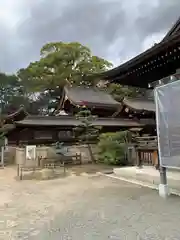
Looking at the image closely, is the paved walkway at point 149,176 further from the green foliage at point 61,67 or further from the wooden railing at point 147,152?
the green foliage at point 61,67

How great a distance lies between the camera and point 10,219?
4047mm

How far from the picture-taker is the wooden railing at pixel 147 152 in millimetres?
7625

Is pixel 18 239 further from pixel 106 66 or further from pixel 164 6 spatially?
pixel 106 66

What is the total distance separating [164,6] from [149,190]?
6339 mm

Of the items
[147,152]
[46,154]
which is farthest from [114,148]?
[46,154]

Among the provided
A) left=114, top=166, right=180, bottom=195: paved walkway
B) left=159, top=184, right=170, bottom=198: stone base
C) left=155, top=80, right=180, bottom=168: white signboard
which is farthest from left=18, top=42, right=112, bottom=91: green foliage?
left=159, top=184, right=170, bottom=198: stone base

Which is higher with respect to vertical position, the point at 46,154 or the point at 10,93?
the point at 10,93

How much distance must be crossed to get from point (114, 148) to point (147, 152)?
11.2 ft

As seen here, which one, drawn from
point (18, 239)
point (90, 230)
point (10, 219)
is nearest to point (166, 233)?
point (90, 230)

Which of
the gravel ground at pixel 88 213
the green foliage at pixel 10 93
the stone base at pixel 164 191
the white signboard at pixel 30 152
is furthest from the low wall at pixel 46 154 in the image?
the green foliage at pixel 10 93

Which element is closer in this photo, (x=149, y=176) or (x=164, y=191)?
(x=164, y=191)

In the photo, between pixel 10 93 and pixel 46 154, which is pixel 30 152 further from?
pixel 10 93

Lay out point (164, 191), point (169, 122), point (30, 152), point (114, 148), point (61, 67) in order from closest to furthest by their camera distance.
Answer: point (169, 122)
point (164, 191)
point (114, 148)
point (30, 152)
point (61, 67)

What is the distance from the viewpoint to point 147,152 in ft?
26.2
